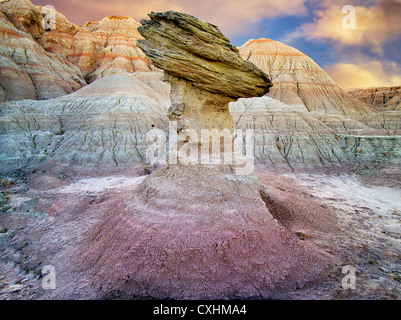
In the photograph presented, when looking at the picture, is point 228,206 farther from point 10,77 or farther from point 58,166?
point 10,77

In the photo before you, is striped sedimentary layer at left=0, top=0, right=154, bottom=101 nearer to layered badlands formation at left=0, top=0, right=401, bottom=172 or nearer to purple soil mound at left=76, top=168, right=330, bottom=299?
layered badlands formation at left=0, top=0, right=401, bottom=172

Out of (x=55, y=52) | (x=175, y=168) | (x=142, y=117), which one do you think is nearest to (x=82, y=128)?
(x=142, y=117)

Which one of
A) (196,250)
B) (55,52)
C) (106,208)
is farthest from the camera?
(55,52)

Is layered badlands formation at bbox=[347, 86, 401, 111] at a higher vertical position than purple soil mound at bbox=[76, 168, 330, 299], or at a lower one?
higher

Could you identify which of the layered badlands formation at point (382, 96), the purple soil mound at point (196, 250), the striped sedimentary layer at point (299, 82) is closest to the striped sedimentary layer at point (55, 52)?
the striped sedimentary layer at point (299, 82)

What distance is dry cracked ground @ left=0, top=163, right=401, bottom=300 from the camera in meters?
6.12

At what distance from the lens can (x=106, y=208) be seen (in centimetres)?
1077

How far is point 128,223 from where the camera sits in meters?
7.85

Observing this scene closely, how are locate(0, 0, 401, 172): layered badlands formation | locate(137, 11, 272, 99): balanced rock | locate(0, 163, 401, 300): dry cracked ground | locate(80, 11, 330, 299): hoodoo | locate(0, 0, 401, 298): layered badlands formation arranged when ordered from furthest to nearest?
locate(0, 0, 401, 172): layered badlands formation → locate(137, 11, 272, 99): balanced rock → locate(0, 0, 401, 298): layered badlands formation → locate(0, 163, 401, 300): dry cracked ground → locate(80, 11, 330, 299): hoodoo

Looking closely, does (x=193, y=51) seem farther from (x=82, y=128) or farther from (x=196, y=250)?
(x=82, y=128)

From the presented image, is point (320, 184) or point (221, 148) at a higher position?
point (221, 148)

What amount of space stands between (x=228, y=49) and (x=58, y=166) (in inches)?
657

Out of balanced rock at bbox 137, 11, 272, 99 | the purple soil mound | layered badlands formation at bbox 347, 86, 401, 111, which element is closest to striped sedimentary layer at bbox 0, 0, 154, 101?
balanced rock at bbox 137, 11, 272, 99
